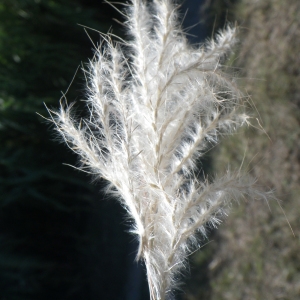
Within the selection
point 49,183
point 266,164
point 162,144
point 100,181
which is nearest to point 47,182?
point 49,183

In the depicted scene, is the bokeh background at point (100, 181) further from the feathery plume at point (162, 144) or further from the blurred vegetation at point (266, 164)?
the feathery plume at point (162, 144)

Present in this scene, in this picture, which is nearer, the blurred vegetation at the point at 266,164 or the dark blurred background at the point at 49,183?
the blurred vegetation at the point at 266,164

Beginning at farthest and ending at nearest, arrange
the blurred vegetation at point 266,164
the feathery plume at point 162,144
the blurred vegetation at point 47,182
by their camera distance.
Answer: the blurred vegetation at point 47,182 → the blurred vegetation at point 266,164 → the feathery plume at point 162,144

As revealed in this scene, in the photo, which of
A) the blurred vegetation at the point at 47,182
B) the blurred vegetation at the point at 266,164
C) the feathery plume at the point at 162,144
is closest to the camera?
the feathery plume at the point at 162,144

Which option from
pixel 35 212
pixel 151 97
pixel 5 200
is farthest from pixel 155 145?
pixel 35 212

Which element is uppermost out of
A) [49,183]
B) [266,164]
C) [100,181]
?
[266,164]

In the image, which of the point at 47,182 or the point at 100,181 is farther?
the point at 47,182

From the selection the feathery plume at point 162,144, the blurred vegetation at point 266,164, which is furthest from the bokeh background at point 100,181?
the feathery plume at point 162,144

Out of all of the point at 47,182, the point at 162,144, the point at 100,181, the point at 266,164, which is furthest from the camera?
the point at 47,182

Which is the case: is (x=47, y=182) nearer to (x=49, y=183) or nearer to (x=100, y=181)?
(x=49, y=183)

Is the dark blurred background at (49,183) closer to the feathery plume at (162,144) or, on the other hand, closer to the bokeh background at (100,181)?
the bokeh background at (100,181)
